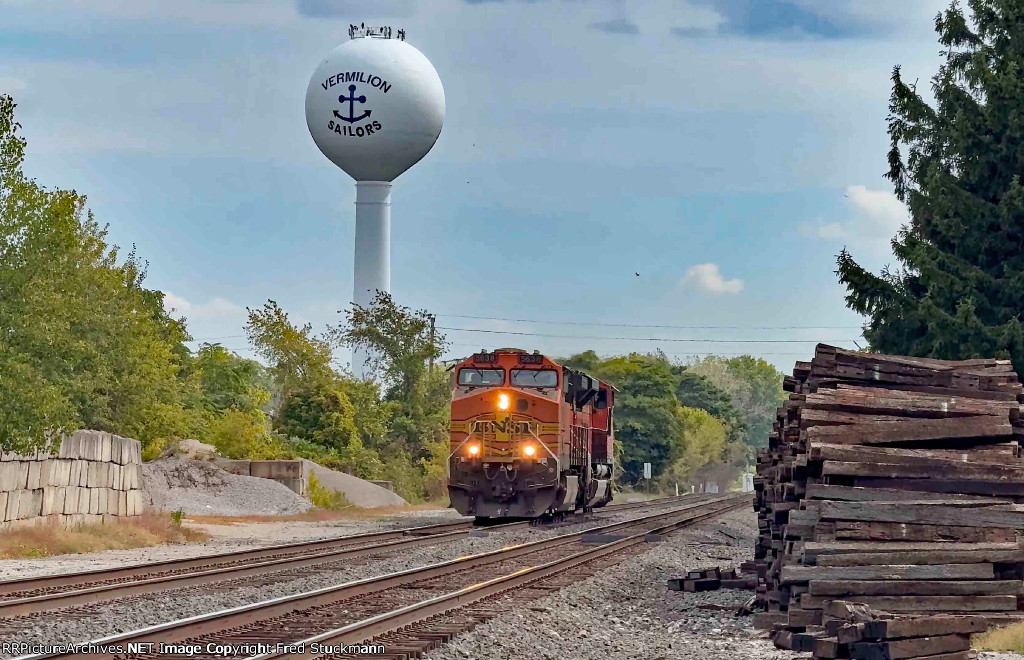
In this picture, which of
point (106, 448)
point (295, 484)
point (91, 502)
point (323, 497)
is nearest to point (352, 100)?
point (295, 484)

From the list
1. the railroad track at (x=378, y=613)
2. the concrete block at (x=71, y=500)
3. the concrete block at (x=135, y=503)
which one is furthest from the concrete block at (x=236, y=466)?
the railroad track at (x=378, y=613)

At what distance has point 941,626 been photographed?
11.5m

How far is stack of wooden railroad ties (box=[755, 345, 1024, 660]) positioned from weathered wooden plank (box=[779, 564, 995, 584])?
0.04 feet

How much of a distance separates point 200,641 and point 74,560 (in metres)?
11.8

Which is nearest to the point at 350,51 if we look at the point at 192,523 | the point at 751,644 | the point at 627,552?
the point at 192,523

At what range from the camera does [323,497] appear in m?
44.9

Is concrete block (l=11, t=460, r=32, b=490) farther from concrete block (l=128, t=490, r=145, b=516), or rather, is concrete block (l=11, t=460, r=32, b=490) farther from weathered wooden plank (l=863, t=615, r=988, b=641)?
weathered wooden plank (l=863, t=615, r=988, b=641)

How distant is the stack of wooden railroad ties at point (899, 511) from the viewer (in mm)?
12930

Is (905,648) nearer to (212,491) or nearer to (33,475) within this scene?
(33,475)

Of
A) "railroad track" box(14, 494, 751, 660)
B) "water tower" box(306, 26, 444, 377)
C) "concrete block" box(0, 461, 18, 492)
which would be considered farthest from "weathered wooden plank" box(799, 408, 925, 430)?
"water tower" box(306, 26, 444, 377)

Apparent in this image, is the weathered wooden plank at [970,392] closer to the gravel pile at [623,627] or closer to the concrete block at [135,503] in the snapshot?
the gravel pile at [623,627]

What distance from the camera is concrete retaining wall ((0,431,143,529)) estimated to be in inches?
988

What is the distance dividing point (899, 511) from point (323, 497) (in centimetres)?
3335

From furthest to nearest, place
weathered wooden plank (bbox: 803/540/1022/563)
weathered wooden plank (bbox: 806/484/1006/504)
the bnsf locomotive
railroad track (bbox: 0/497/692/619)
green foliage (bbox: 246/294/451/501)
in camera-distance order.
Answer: green foliage (bbox: 246/294/451/501), the bnsf locomotive, railroad track (bbox: 0/497/692/619), weathered wooden plank (bbox: 806/484/1006/504), weathered wooden plank (bbox: 803/540/1022/563)
